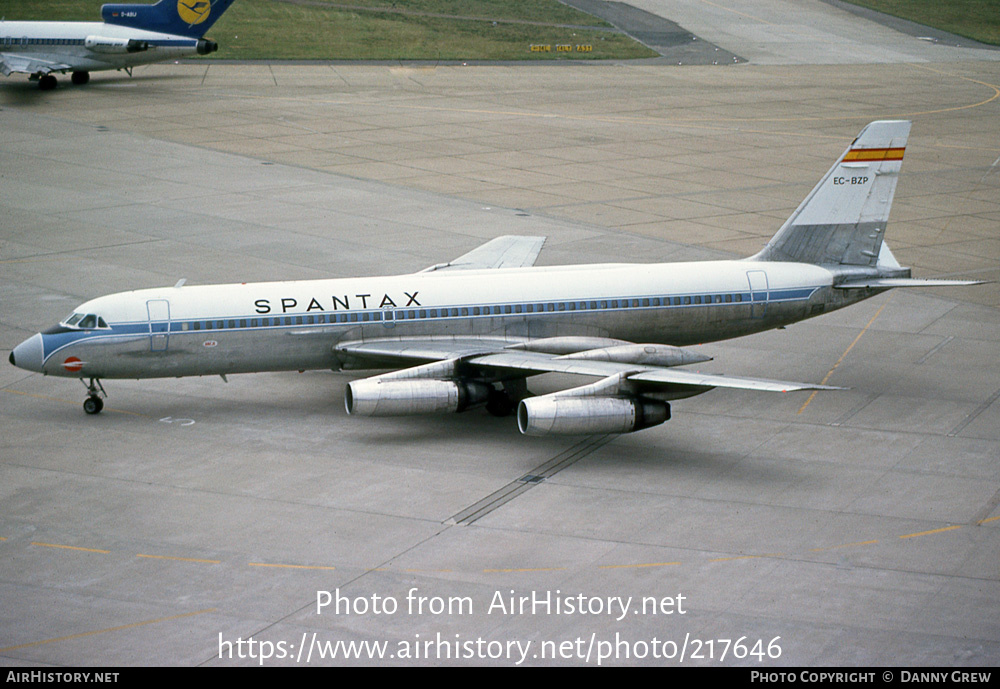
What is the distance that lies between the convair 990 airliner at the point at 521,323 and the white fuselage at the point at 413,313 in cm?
4

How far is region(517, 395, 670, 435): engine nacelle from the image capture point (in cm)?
2848

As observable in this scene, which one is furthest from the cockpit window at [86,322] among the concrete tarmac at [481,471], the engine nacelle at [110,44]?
the engine nacelle at [110,44]

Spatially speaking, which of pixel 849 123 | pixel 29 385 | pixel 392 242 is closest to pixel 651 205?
pixel 392 242

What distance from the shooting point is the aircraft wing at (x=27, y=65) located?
74.6 m

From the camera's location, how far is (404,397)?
97.8ft

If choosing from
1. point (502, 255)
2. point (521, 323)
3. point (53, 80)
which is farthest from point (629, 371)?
point (53, 80)

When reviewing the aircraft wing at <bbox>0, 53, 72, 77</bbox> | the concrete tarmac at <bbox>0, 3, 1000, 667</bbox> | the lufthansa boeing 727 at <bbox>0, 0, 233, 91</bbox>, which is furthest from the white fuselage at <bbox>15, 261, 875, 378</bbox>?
the lufthansa boeing 727 at <bbox>0, 0, 233, 91</bbox>

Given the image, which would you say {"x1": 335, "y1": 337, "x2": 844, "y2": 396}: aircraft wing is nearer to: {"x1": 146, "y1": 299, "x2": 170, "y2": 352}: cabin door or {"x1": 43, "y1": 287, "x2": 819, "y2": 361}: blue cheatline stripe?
{"x1": 43, "y1": 287, "x2": 819, "y2": 361}: blue cheatline stripe

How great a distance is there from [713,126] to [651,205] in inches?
736

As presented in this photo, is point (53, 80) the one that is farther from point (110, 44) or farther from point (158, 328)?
point (158, 328)

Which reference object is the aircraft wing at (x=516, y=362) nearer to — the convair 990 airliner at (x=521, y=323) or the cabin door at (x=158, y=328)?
the convair 990 airliner at (x=521, y=323)

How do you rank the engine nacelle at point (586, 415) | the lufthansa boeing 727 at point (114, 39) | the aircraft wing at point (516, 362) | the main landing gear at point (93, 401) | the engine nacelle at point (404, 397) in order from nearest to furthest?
the engine nacelle at point (586, 415), the aircraft wing at point (516, 362), the engine nacelle at point (404, 397), the main landing gear at point (93, 401), the lufthansa boeing 727 at point (114, 39)

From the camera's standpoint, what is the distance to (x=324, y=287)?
32.6m

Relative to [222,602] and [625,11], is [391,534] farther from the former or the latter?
[625,11]
